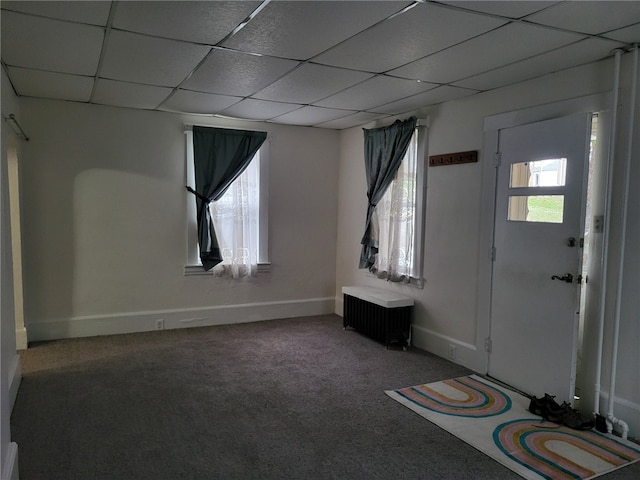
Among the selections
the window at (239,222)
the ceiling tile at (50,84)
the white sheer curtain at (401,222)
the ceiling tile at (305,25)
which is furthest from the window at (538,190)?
the ceiling tile at (50,84)

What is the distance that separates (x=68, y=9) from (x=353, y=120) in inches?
129

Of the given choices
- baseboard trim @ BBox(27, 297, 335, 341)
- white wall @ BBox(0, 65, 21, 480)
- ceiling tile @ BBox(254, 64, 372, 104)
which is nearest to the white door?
ceiling tile @ BBox(254, 64, 372, 104)

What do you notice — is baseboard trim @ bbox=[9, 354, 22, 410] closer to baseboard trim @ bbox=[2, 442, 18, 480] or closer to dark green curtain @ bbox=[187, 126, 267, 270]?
baseboard trim @ bbox=[2, 442, 18, 480]

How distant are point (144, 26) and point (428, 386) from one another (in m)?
3.13

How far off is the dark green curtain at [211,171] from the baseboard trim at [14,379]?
202 centimetres

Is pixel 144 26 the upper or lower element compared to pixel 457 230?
upper

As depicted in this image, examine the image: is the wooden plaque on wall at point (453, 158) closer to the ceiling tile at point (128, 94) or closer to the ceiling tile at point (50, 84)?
the ceiling tile at point (128, 94)

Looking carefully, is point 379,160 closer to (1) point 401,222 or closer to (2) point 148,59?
(1) point 401,222

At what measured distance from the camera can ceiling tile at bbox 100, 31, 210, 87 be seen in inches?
109

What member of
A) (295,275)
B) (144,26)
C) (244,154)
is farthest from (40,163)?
(295,275)

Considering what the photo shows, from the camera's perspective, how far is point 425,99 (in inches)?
161

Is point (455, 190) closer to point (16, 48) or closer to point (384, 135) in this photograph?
point (384, 135)

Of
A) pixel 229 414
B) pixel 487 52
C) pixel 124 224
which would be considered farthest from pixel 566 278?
pixel 124 224

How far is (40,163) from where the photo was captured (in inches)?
174
